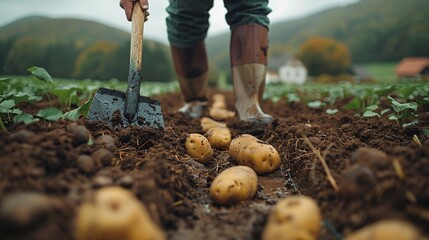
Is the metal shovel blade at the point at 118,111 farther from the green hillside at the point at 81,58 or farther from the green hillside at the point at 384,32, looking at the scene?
the green hillside at the point at 384,32

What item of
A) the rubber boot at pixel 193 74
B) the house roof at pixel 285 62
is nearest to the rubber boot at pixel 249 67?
the rubber boot at pixel 193 74

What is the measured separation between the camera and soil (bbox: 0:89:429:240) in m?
1.06

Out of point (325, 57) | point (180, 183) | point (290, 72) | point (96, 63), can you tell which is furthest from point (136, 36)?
point (290, 72)

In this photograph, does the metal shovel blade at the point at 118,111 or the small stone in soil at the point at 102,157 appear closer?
the small stone in soil at the point at 102,157

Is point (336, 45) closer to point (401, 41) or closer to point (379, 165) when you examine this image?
point (401, 41)

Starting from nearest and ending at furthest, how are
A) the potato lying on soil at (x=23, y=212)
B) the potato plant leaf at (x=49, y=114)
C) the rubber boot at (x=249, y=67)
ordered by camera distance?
the potato lying on soil at (x=23, y=212), the potato plant leaf at (x=49, y=114), the rubber boot at (x=249, y=67)

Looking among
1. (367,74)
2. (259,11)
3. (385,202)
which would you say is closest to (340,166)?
(385,202)

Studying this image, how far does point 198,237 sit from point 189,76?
2.64 metres

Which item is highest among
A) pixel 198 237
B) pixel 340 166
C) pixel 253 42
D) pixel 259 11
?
pixel 259 11

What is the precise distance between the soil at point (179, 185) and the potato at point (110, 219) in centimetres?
11

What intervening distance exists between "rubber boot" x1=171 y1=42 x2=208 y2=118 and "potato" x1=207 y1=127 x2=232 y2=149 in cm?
100

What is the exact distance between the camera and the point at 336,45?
202 feet

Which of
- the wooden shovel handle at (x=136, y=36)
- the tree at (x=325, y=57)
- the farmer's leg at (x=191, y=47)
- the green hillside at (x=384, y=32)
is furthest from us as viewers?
the tree at (x=325, y=57)

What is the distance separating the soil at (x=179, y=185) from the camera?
1.06 m
